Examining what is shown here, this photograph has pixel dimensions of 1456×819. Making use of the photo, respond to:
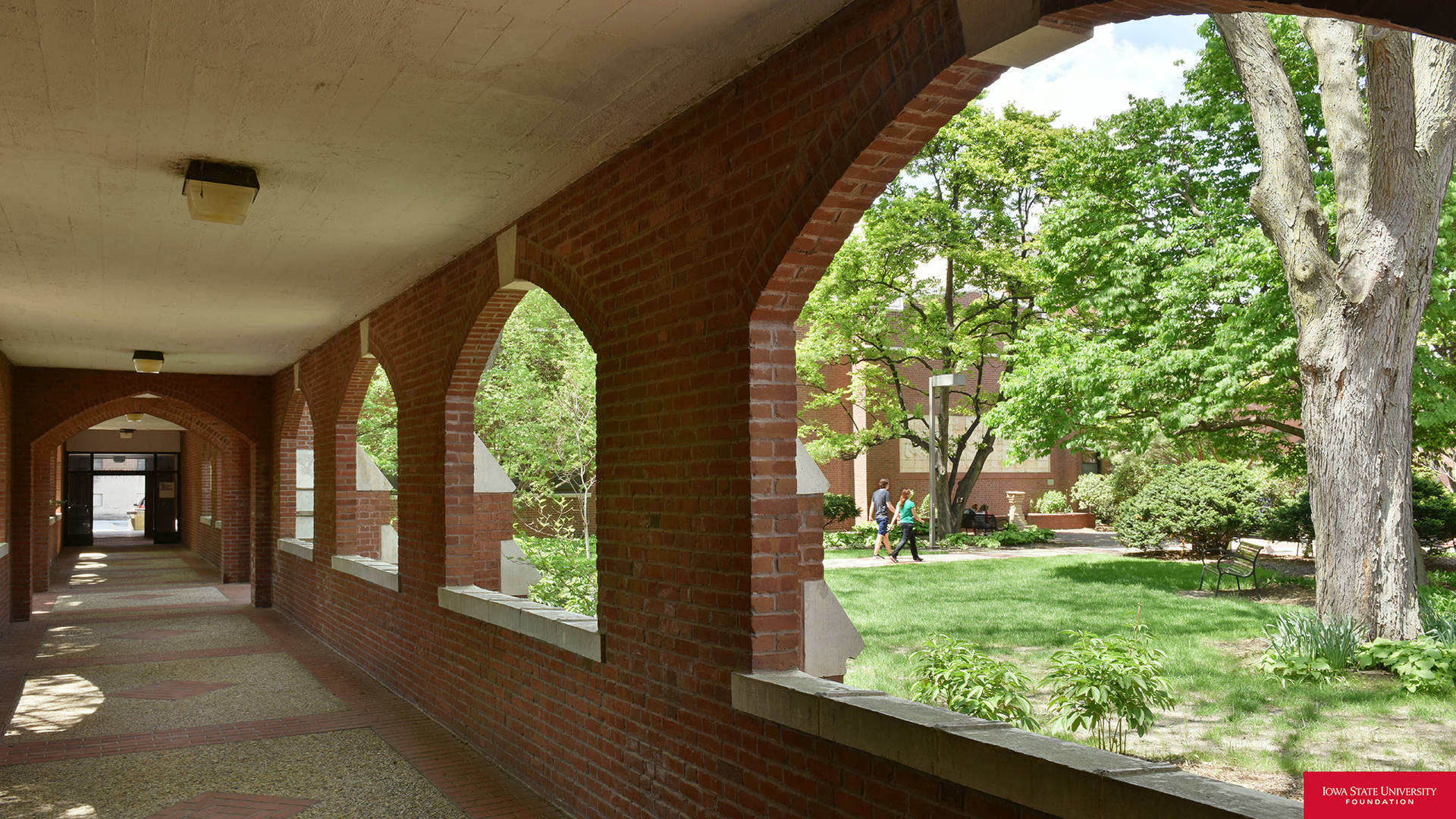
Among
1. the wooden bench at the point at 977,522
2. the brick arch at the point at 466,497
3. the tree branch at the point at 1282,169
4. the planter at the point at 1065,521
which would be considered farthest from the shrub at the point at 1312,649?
the planter at the point at 1065,521

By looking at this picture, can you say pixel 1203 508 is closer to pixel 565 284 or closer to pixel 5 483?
pixel 565 284

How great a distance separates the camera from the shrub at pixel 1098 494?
1122 inches

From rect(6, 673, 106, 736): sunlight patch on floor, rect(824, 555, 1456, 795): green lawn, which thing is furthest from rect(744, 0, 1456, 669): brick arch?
rect(6, 673, 106, 736): sunlight patch on floor

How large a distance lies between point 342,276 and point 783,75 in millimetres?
5218

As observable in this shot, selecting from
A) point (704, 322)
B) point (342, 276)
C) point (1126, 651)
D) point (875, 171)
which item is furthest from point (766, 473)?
point (342, 276)

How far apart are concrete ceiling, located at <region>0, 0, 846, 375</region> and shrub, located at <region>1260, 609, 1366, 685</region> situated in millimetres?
Result: 7090

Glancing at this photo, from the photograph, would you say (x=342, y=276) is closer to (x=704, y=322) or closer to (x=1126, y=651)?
(x=704, y=322)

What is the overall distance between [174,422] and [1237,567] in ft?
54.0

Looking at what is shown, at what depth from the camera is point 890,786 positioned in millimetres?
3029

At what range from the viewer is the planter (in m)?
30.0

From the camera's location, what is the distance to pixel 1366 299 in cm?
913

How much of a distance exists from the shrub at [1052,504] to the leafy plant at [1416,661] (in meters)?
22.1

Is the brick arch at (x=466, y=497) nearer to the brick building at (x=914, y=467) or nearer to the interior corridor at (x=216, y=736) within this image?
the interior corridor at (x=216, y=736)

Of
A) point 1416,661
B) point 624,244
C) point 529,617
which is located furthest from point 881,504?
point 624,244
